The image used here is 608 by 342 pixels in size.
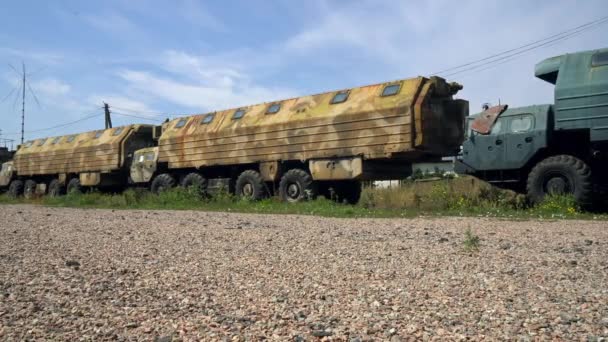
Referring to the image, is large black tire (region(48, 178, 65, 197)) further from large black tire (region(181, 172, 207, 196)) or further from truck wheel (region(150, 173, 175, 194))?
large black tire (region(181, 172, 207, 196))

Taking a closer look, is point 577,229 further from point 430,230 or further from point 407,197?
point 407,197

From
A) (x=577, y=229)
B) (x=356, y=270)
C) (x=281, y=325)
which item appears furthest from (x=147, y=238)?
(x=577, y=229)

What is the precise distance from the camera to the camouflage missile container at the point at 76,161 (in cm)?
2194

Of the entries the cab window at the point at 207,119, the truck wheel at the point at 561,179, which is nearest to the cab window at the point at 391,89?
the truck wheel at the point at 561,179

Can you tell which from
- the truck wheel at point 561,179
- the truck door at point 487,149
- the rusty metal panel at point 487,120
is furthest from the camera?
the rusty metal panel at point 487,120

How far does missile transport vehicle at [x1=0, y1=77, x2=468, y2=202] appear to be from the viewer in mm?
12734

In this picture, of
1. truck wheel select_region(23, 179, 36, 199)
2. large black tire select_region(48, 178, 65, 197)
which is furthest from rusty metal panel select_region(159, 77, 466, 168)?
truck wheel select_region(23, 179, 36, 199)

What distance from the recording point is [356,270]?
442cm

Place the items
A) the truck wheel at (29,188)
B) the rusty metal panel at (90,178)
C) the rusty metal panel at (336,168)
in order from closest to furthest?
1. the rusty metal panel at (336,168)
2. the rusty metal panel at (90,178)
3. the truck wheel at (29,188)

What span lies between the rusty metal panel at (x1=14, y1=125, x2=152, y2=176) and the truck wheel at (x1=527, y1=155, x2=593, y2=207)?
52.1 feet

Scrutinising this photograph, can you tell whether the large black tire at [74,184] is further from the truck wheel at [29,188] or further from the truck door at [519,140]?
the truck door at [519,140]

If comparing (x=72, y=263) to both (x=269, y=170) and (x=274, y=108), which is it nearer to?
(x=269, y=170)

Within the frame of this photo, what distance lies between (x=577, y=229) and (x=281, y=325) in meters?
5.94

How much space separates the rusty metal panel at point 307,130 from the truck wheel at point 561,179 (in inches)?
105
